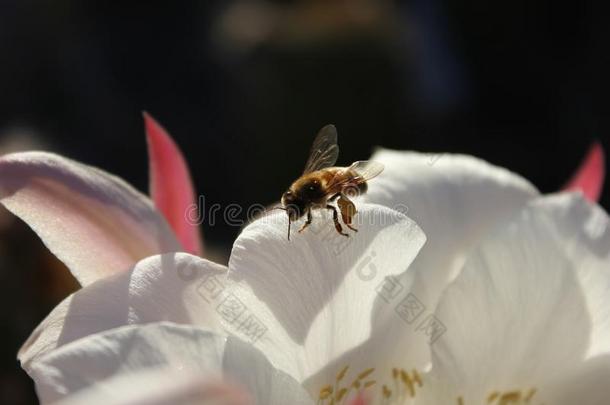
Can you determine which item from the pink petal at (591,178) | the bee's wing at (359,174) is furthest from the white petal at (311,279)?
the pink petal at (591,178)

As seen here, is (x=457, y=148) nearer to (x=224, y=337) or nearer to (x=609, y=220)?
(x=609, y=220)

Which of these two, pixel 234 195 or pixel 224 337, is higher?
pixel 224 337

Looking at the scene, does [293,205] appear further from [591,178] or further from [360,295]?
[591,178]

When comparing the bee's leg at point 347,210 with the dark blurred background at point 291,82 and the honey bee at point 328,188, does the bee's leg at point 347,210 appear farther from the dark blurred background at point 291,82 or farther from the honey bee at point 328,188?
the dark blurred background at point 291,82

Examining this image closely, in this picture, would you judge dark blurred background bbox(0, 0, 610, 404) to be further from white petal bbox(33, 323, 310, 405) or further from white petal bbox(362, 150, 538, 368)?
white petal bbox(33, 323, 310, 405)

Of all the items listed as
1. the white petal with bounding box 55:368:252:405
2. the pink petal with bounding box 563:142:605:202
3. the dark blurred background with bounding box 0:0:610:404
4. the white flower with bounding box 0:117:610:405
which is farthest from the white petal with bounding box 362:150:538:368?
the dark blurred background with bounding box 0:0:610:404

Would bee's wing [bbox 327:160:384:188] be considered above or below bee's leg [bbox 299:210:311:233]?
above

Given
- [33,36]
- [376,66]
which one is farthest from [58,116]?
[376,66]
